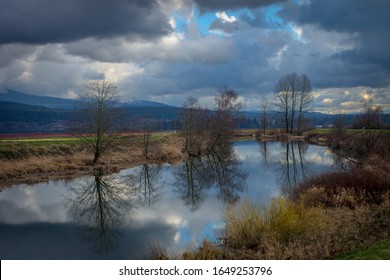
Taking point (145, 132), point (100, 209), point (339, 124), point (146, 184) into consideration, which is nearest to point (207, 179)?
point (146, 184)

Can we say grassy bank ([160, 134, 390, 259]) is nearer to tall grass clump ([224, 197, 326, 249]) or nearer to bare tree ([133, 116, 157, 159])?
tall grass clump ([224, 197, 326, 249])

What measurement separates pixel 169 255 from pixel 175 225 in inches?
174

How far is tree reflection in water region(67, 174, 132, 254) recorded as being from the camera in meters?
15.7

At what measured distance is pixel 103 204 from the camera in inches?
901

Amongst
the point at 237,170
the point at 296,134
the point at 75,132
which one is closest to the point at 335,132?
the point at 296,134

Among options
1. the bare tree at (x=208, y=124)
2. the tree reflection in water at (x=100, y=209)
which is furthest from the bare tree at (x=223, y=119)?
the tree reflection in water at (x=100, y=209)

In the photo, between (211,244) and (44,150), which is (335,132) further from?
(211,244)

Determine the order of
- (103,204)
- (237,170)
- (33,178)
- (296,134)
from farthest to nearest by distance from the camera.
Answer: (296,134), (237,170), (33,178), (103,204)

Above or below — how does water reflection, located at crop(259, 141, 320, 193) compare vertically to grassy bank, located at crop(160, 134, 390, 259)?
below

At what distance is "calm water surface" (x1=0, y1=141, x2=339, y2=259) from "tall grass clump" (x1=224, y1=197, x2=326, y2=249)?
176 centimetres

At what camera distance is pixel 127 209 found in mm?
21344

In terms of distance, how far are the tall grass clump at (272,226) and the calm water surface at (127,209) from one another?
5.76 feet

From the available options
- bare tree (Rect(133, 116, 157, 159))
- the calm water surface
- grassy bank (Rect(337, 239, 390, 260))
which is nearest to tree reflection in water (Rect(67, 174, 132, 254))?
the calm water surface

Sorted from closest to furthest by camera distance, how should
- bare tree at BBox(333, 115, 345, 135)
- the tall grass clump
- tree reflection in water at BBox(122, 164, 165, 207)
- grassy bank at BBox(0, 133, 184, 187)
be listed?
the tall grass clump → tree reflection in water at BBox(122, 164, 165, 207) → grassy bank at BBox(0, 133, 184, 187) → bare tree at BBox(333, 115, 345, 135)
